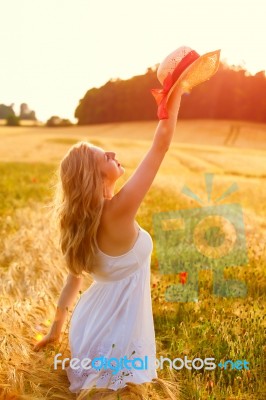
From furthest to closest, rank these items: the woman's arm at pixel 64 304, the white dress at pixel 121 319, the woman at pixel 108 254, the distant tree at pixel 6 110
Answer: the distant tree at pixel 6 110 → the woman's arm at pixel 64 304 → the white dress at pixel 121 319 → the woman at pixel 108 254

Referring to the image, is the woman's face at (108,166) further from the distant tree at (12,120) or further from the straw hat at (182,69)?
the distant tree at (12,120)

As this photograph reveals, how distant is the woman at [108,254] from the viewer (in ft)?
9.90

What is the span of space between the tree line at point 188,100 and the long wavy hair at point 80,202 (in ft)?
172

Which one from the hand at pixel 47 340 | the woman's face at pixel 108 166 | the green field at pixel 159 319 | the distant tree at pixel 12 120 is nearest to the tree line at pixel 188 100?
the distant tree at pixel 12 120

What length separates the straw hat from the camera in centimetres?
292

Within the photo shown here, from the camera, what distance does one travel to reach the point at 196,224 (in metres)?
7.29

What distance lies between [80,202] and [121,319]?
0.69 m

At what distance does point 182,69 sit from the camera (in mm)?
2922

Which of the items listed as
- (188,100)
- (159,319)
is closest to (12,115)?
(188,100)

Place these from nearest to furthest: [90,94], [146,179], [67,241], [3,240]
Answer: [146,179] → [67,241] → [3,240] → [90,94]

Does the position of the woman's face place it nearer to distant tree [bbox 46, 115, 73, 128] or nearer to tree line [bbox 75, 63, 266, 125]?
tree line [bbox 75, 63, 266, 125]

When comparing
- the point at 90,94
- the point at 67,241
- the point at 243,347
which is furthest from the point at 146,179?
the point at 90,94

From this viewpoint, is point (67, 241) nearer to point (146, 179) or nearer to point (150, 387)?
point (146, 179)

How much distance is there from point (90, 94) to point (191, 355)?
58.7m
